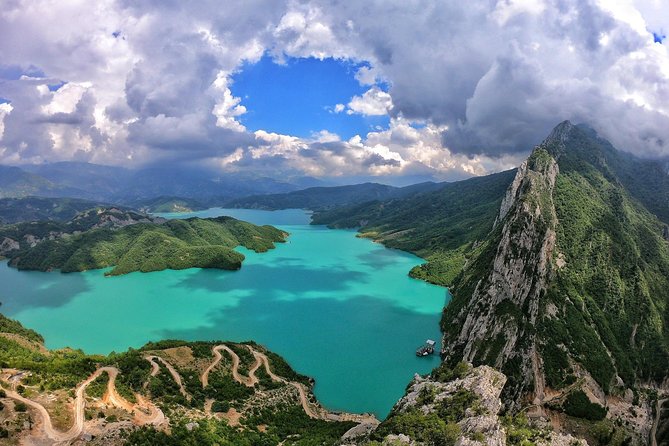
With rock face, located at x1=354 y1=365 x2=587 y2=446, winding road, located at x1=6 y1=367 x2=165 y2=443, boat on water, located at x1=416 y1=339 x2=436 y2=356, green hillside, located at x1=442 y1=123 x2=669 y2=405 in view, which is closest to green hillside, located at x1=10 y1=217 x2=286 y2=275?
boat on water, located at x1=416 y1=339 x2=436 y2=356

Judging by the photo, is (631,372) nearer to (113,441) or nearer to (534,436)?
(534,436)

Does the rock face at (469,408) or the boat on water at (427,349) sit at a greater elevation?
the rock face at (469,408)

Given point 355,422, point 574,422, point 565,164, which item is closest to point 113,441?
point 355,422

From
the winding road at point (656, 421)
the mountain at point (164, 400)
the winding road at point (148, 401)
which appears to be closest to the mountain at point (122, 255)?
the mountain at point (164, 400)

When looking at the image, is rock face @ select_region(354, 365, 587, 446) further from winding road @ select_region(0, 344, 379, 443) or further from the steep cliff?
the steep cliff

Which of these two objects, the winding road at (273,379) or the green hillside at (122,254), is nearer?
the winding road at (273,379)

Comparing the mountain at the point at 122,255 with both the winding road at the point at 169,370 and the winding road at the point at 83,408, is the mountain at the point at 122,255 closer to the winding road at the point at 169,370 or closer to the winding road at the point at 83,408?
the winding road at the point at 169,370
